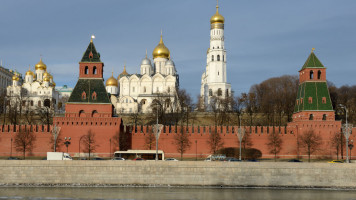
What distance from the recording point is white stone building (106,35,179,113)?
327 feet

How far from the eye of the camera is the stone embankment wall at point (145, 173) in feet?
136

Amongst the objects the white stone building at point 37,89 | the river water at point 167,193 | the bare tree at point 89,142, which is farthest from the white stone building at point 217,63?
the river water at point 167,193

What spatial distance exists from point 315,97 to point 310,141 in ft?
17.9

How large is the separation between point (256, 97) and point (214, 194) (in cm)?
6037

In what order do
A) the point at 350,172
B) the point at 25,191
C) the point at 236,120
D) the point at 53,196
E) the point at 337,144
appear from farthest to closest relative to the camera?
the point at 236,120 < the point at 337,144 < the point at 350,172 < the point at 25,191 < the point at 53,196

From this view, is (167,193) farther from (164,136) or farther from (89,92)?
(89,92)

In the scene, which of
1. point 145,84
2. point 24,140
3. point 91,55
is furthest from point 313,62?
point 145,84

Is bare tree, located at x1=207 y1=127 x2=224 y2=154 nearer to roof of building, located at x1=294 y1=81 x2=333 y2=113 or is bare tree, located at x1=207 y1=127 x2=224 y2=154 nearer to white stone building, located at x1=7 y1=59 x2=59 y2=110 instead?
roof of building, located at x1=294 y1=81 x2=333 y2=113

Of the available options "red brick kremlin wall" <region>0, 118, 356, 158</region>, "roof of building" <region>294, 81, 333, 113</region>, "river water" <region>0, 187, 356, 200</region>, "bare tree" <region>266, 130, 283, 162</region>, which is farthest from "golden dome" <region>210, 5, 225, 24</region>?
"river water" <region>0, 187, 356, 200</region>

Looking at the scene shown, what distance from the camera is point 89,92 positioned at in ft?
176

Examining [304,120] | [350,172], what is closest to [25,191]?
[350,172]

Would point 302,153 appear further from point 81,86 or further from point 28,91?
point 28,91

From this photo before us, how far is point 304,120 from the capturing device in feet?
181

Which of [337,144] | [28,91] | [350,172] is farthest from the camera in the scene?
[28,91]
